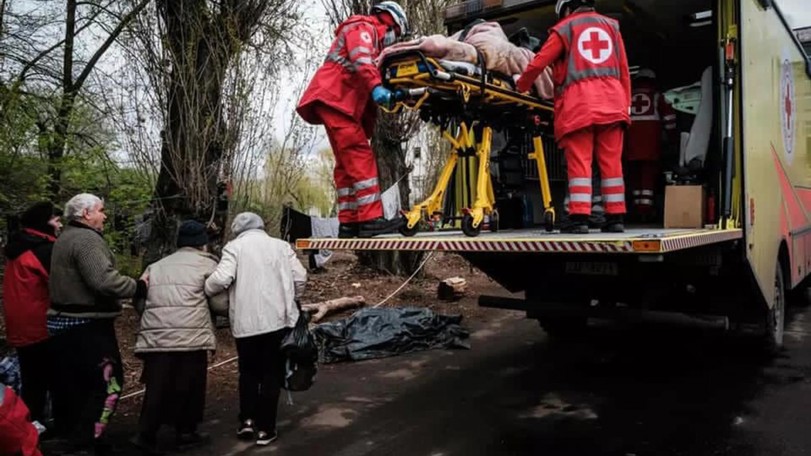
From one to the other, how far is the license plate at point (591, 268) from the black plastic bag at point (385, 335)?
1.97m

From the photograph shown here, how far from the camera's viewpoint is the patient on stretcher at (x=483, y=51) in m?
4.48

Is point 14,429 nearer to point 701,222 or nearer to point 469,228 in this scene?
point 469,228

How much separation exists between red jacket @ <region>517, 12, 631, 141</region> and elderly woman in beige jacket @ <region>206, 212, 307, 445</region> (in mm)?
2235

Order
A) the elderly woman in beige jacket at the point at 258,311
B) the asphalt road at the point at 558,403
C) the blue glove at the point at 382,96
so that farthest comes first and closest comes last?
the blue glove at the point at 382,96, the elderly woman in beige jacket at the point at 258,311, the asphalt road at the point at 558,403

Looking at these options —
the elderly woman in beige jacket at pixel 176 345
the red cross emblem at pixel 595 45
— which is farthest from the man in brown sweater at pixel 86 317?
the red cross emblem at pixel 595 45

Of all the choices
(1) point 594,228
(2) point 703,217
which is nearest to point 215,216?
(1) point 594,228

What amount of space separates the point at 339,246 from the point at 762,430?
3.11 metres

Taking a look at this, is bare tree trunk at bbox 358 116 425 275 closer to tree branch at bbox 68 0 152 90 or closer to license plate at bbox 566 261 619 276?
tree branch at bbox 68 0 152 90

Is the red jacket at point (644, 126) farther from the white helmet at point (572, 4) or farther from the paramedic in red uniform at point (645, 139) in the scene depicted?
the white helmet at point (572, 4)

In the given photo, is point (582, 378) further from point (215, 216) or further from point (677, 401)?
point (215, 216)

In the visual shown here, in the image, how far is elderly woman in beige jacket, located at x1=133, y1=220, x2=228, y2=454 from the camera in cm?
416

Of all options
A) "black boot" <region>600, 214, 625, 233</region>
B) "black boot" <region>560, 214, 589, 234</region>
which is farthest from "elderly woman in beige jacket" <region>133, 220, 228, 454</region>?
"black boot" <region>600, 214, 625, 233</region>

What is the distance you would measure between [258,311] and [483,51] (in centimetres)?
250

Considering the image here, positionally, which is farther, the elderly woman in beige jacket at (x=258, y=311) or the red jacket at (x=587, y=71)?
the red jacket at (x=587, y=71)
